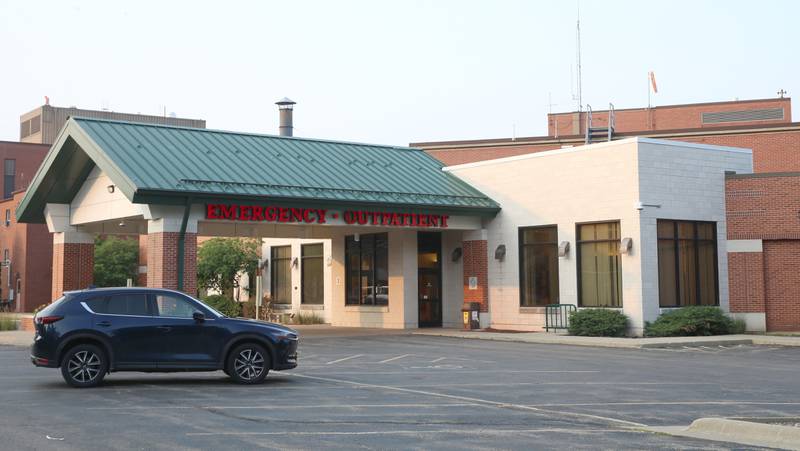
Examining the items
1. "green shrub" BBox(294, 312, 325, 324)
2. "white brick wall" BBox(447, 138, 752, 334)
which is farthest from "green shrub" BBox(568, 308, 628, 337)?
"green shrub" BBox(294, 312, 325, 324)

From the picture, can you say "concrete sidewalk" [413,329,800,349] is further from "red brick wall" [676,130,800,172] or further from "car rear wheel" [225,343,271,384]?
"red brick wall" [676,130,800,172]

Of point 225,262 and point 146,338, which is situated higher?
point 225,262

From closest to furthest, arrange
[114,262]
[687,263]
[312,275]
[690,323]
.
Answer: [690,323] < [687,263] < [312,275] < [114,262]

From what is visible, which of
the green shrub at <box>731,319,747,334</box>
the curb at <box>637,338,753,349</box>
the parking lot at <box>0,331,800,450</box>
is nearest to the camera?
the parking lot at <box>0,331,800,450</box>

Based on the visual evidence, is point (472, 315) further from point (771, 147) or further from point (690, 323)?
point (771, 147)

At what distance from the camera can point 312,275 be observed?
41.2 metres

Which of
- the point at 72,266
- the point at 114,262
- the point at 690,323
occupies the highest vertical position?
the point at 114,262

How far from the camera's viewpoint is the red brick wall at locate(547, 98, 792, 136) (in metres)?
59.8

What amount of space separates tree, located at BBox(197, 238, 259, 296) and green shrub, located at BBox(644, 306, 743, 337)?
22312 millimetres

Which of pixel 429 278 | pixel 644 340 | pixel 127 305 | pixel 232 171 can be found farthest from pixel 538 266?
pixel 127 305

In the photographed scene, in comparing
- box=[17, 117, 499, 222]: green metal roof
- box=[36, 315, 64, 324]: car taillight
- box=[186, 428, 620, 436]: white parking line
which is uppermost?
box=[17, 117, 499, 222]: green metal roof

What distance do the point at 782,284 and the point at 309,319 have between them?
1871 cm

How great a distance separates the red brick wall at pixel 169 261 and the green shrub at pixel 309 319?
12690mm

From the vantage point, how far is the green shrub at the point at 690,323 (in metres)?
27.9
